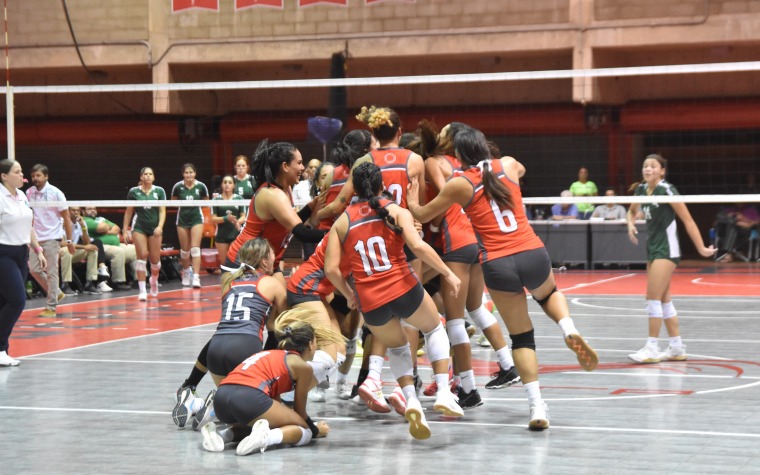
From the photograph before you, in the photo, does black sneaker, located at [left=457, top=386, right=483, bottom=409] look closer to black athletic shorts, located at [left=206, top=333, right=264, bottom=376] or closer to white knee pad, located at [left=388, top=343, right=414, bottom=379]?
white knee pad, located at [left=388, top=343, right=414, bottom=379]

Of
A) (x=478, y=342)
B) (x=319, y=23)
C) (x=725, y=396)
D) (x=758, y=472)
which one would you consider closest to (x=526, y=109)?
(x=319, y=23)

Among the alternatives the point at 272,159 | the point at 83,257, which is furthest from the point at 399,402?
the point at 83,257

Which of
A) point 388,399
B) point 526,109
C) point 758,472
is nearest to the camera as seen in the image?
point 758,472

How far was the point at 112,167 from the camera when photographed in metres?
24.6

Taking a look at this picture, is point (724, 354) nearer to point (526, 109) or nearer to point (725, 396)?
point (725, 396)

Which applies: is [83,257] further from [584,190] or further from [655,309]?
[655,309]

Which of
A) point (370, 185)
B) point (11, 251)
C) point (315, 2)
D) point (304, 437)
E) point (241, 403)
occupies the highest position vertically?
point (315, 2)

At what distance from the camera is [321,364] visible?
6332mm

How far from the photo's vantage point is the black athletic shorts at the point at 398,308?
20.2ft

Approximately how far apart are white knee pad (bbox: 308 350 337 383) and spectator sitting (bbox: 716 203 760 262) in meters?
14.8

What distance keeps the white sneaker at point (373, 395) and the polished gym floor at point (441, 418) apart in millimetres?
86

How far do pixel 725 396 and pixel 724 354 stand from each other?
2.03 metres

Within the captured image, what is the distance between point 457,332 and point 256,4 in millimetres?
15764

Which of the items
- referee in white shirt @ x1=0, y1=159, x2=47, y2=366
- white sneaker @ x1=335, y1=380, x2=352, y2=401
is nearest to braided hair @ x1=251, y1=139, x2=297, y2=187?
white sneaker @ x1=335, y1=380, x2=352, y2=401
